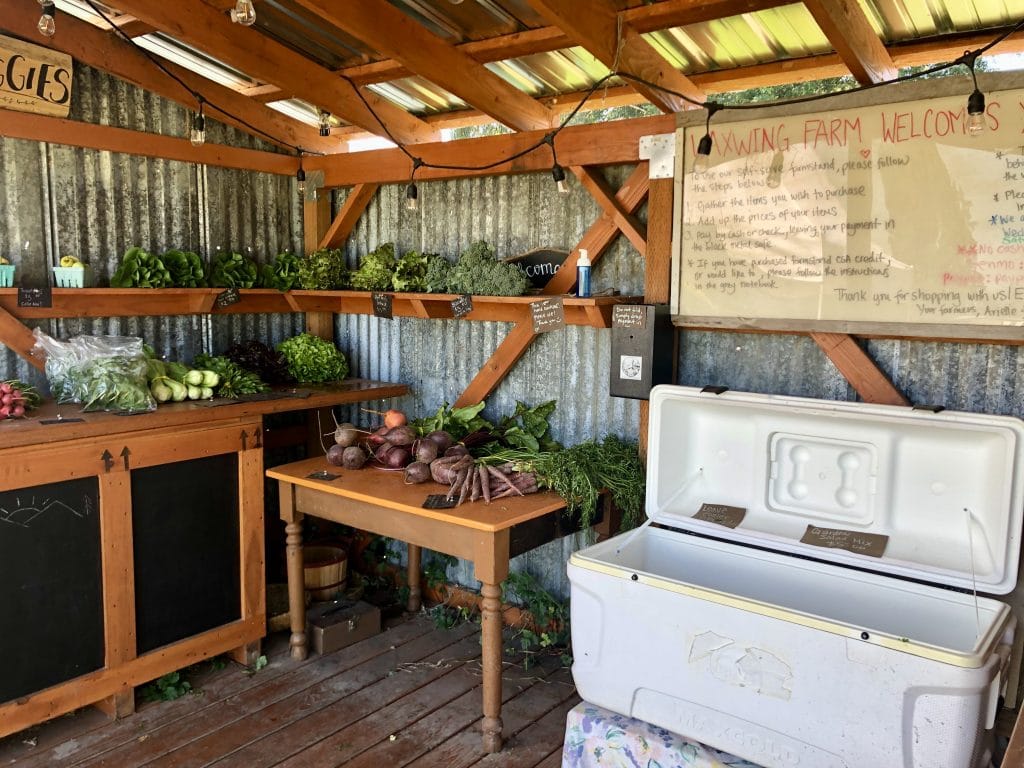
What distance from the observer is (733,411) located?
3.38 meters

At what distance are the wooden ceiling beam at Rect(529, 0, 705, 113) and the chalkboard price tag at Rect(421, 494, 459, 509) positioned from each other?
79.8 inches

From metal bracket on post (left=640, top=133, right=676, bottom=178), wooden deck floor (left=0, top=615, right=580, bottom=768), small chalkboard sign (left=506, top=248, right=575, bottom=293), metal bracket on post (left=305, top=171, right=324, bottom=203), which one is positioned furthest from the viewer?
metal bracket on post (left=305, top=171, right=324, bottom=203)

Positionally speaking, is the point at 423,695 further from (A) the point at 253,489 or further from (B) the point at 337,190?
(B) the point at 337,190

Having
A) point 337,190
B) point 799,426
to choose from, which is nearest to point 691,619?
point 799,426

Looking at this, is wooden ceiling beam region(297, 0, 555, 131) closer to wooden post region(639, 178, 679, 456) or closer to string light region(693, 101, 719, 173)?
wooden post region(639, 178, 679, 456)

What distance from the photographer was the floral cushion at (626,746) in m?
2.74

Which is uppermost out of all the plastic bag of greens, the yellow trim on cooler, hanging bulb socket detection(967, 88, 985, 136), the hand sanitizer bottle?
hanging bulb socket detection(967, 88, 985, 136)

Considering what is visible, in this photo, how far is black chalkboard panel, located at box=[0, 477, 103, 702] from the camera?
343 centimetres

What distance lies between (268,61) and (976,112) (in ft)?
10.9

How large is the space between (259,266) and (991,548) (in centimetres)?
433

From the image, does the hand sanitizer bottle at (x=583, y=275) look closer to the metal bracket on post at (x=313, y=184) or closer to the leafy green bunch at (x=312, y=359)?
the leafy green bunch at (x=312, y=359)

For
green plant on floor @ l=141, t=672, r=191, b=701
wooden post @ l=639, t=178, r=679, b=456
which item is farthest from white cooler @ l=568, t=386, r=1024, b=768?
green plant on floor @ l=141, t=672, r=191, b=701

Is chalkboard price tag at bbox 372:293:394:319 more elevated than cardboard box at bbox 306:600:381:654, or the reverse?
chalkboard price tag at bbox 372:293:394:319

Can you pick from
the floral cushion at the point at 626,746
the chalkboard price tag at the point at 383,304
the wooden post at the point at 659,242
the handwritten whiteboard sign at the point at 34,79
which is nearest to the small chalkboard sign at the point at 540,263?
the wooden post at the point at 659,242
